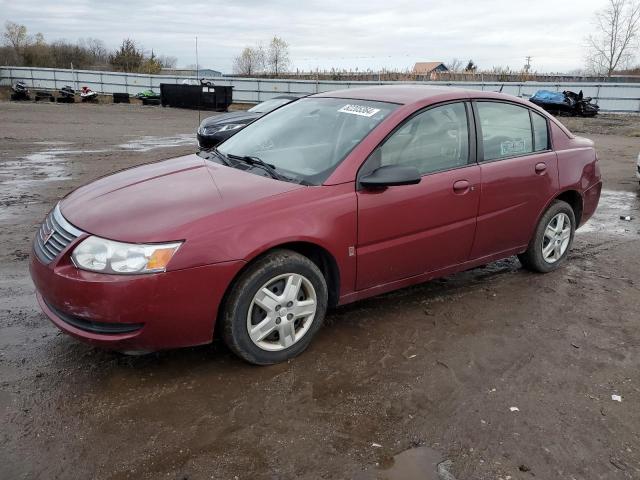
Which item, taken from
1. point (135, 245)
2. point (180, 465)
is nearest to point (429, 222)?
point (135, 245)

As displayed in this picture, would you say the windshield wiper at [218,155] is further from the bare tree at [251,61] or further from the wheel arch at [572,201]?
the bare tree at [251,61]

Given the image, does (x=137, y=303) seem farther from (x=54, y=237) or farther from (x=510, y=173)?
(x=510, y=173)

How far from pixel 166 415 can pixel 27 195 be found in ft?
19.8

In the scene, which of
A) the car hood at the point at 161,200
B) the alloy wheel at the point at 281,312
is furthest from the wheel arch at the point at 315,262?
the car hood at the point at 161,200

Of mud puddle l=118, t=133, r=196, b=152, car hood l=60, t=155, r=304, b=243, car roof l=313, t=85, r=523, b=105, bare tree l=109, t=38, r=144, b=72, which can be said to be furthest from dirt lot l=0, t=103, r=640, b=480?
bare tree l=109, t=38, r=144, b=72

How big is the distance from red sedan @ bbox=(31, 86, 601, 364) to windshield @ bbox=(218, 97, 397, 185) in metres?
0.01

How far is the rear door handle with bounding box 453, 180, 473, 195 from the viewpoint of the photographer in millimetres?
3857

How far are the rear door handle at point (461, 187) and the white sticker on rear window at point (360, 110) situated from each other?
0.77 meters

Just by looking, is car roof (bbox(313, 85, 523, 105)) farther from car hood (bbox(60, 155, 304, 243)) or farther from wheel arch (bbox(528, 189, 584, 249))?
car hood (bbox(60, 155, 304, 243))

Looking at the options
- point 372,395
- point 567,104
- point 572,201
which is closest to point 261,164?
point 372,395

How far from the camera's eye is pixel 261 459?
8.16ft

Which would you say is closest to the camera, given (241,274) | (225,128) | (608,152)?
(241,274)

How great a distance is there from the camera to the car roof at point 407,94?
392 cm

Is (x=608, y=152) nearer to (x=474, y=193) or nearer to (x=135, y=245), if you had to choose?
(x=474, y=193)
